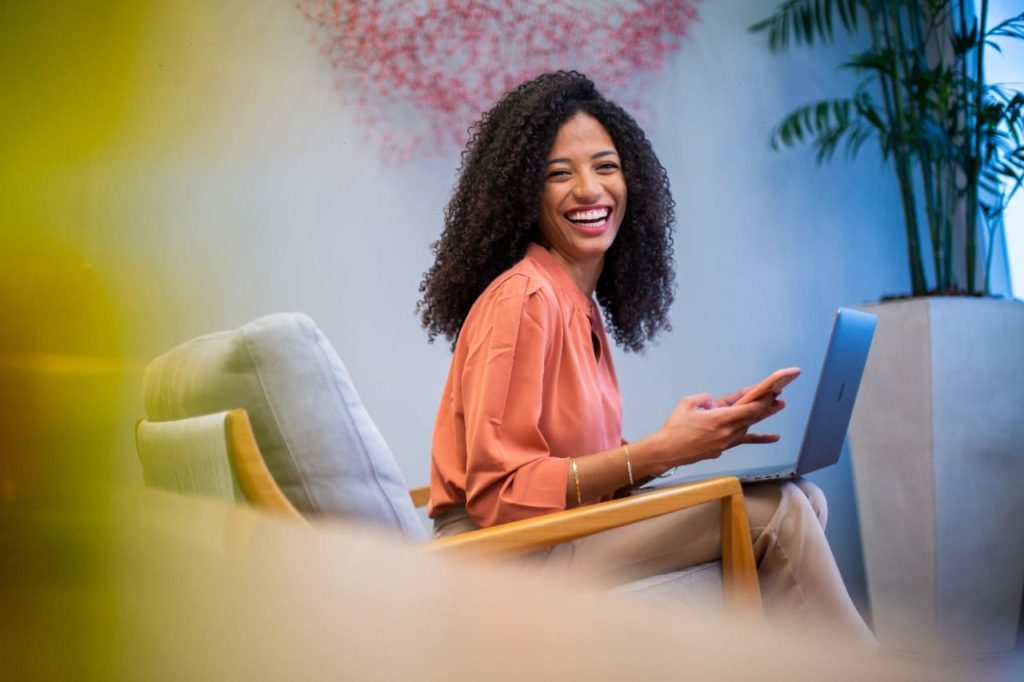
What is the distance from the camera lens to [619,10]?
2305mm

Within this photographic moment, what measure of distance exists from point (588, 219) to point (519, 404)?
0.34m

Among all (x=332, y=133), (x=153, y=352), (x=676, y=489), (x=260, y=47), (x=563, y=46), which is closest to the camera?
(x=153, y=352)

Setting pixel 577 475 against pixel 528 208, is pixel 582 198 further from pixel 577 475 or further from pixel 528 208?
pixel 577 475

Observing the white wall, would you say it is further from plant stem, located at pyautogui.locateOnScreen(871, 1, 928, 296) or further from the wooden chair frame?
the wooden chair frame

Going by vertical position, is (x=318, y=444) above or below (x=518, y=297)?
below

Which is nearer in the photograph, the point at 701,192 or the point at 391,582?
the point at 391,582

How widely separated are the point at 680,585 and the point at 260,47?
136 cm

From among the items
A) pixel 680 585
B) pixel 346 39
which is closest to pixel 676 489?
pixel 680 585

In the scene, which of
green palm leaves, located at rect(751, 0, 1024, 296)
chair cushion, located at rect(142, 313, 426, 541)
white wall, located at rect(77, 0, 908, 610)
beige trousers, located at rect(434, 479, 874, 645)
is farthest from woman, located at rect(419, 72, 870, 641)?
green palm leaves, located at rect(751, 0, 1024, 296)

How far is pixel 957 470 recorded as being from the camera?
1.92 m

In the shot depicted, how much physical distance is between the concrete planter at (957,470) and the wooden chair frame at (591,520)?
113 centimetres

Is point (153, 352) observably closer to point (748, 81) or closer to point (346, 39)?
point (346, 39)

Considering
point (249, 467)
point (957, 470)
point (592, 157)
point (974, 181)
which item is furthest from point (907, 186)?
point (249, 467)

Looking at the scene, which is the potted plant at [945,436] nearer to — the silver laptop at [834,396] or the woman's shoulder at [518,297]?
the silver laptop at [834,396]
